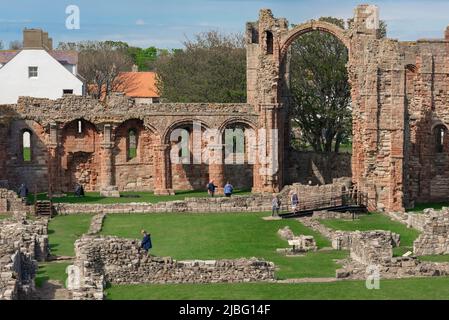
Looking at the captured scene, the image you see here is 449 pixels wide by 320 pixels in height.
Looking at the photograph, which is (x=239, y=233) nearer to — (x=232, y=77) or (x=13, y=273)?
(x=13, y=273)

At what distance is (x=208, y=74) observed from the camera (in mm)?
75625

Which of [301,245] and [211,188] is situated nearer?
[301,245]

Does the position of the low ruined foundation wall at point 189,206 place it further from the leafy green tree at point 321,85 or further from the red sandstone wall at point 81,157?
the leafy green tree at point 321,85

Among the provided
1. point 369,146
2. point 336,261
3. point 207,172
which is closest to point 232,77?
point 207,172

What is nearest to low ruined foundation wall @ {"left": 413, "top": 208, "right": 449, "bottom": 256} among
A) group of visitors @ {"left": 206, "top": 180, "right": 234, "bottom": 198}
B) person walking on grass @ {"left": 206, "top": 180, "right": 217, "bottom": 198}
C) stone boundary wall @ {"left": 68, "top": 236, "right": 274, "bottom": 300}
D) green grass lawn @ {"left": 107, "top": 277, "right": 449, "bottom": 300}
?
green grass lawn @ {"left": 107, "top": 277, "right": 449, "bottom": 300}

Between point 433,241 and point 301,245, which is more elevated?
point 433,241

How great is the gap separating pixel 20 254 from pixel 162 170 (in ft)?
87.1

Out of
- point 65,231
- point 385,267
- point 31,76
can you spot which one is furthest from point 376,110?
point 31,76

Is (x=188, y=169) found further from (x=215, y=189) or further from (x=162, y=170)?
(x=162, y=170)

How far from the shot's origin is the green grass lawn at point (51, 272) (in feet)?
102

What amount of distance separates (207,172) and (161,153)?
13.1ft

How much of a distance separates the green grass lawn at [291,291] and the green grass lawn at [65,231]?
8.47 m

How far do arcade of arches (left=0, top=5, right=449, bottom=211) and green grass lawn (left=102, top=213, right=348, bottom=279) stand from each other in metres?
9.01

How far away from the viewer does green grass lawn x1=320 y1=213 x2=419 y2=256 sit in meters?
41.2
